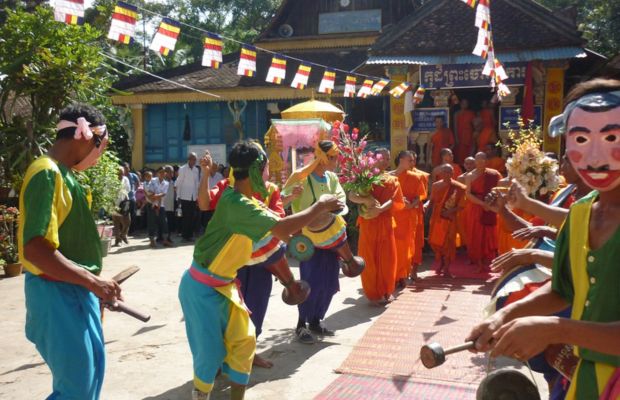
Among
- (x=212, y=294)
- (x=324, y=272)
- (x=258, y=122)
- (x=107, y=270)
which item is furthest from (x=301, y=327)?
(x=258, y=122)

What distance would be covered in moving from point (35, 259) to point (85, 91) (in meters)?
8.19

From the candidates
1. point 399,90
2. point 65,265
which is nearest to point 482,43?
point 399,90

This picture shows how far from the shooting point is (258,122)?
62.9ft

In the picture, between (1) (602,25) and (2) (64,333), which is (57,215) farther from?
(1) (602,25)

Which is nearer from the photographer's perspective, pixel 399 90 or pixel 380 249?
pixel 380 249

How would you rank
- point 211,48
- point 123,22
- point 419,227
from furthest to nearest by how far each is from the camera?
point 419,227, point 211,48, point 123,22

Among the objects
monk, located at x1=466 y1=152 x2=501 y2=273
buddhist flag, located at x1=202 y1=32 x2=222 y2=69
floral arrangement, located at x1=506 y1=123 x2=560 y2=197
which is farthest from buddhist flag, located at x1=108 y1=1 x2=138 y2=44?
monk, located at x1=466 y1=152 x2=501 y2=273

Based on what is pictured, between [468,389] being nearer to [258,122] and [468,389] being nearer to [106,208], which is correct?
[106,208]

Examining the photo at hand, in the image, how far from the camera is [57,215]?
9.46 ft

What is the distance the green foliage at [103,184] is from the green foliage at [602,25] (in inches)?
685

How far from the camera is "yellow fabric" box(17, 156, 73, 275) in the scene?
279cm

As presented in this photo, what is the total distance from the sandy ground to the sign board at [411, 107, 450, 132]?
592cm

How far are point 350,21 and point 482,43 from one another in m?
11.8

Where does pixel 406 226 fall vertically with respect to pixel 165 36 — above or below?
below
